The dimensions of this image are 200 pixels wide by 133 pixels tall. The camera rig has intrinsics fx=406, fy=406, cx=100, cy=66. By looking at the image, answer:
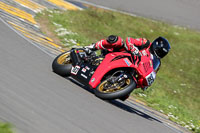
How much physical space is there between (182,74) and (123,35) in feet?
11.3

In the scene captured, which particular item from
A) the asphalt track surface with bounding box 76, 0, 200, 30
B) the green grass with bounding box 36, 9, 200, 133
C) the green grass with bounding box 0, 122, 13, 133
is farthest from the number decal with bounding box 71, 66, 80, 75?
the asphalt track surface with bounding box 76, 0, 200, 30

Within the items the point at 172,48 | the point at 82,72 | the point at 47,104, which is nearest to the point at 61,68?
the point at 82,72

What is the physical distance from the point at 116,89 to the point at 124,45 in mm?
946

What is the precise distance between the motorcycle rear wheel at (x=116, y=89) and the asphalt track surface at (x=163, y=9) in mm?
12643

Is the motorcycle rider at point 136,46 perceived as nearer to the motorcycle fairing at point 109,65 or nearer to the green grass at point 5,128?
the motorcycle fairing at point 109,65

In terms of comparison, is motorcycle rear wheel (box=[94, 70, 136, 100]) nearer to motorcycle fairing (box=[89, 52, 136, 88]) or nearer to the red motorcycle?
the red motorcycle

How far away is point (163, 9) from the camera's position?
2038cm

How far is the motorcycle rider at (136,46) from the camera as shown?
7939 mm

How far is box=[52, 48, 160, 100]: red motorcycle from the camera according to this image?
301 inches

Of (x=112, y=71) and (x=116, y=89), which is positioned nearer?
(x=116, y=89)

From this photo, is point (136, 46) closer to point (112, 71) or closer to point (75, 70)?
point (112, 71)

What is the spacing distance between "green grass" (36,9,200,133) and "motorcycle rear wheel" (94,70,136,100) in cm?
264

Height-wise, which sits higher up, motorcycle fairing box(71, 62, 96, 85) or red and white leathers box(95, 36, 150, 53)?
red and white leathers box(95, 36, 150, 53)

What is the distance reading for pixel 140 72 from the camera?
7828 mm
